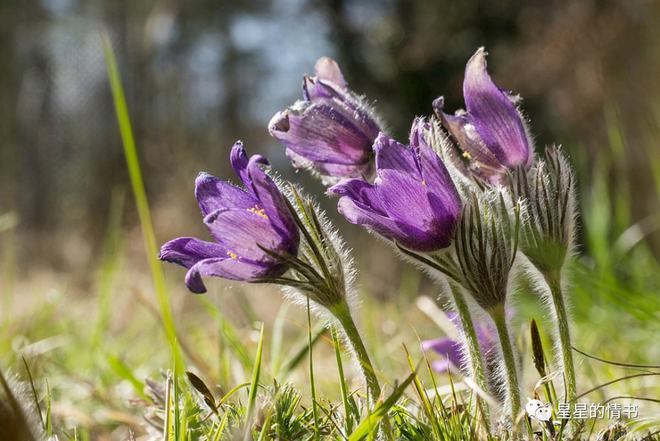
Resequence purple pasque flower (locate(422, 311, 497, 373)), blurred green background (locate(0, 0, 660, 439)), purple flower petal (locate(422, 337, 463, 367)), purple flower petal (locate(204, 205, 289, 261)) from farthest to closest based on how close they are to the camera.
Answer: blurred green background (locate(0, 0, 660, 439))
purple flower petal (locate(422, 337, 463, 367))
purple pasque flower (locate(422, 311, 497, 373))
purple flower petal (locate(204, 205, 289, 261))

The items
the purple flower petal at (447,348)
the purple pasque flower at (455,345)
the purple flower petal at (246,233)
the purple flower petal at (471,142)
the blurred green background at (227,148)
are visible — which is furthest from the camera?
the blurred green background at (227,148)

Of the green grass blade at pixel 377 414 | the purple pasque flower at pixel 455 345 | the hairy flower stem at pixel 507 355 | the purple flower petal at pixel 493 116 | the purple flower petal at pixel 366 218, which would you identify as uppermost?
the purple flower petal at pixel 493 116

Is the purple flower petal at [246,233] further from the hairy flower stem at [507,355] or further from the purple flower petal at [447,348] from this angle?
the purple flower petal at [447,348]

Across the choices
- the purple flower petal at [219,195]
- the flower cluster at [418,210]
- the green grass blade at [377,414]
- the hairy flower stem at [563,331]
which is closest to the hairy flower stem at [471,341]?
the flower cluster at [418,210]

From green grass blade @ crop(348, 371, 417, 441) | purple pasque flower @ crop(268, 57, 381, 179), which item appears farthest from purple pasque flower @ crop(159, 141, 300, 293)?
green grass blade @ crop(348, 371, 417, 441)

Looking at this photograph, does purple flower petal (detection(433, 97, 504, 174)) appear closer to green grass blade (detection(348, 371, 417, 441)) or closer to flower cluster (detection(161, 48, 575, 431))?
flower cluster (detection(161, 48, 575, 431))

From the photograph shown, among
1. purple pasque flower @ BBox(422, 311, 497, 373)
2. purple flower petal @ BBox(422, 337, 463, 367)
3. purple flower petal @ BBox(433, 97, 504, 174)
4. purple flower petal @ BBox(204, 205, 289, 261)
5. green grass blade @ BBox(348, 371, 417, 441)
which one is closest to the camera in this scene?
green grass blade @ BBox(348, 371, 417, 441)

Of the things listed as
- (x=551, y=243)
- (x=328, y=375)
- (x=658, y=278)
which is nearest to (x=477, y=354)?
(x=551, y=243)

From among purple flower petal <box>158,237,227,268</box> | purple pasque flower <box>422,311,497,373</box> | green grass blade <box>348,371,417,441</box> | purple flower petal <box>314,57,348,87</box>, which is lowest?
green grass blade <box>348,371,417,441</box>

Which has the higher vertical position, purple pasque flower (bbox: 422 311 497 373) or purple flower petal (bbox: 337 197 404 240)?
purple flower petal (bbox: 337 197 404 240)
